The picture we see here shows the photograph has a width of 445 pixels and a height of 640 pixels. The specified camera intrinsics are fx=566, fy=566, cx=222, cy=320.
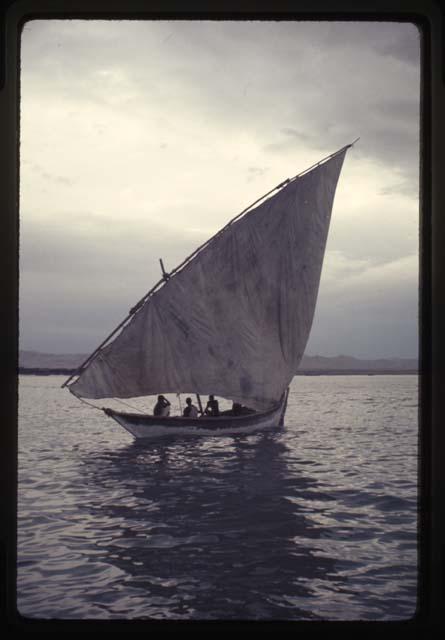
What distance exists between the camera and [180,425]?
19.5 m

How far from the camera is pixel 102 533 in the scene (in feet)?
28.3

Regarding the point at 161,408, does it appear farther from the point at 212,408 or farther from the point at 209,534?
the point at 209,534

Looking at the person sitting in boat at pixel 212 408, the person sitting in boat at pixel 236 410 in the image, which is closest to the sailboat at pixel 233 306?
the person sitting in boat at pixel 212 408

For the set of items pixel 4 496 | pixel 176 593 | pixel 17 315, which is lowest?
pixel 176 593

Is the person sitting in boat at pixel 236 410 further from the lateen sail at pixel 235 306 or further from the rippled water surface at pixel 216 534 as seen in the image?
the lateen sail at pixel 235 306

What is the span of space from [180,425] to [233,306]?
477 cm

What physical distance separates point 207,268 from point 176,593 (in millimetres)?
12876

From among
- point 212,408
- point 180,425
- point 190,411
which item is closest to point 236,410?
point 212,408

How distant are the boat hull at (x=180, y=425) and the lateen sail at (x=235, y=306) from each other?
6.20ft

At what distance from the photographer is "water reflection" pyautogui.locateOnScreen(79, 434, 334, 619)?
5.46 m

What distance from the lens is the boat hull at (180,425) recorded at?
1948 centimetres

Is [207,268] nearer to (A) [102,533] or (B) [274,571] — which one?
(A) [102,533]

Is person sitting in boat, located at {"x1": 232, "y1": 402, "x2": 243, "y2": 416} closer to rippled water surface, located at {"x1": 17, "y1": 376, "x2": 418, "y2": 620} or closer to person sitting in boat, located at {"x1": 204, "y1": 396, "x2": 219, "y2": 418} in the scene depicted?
person sitting in boat, located at {"x1": 204, "y1": 396, "x2": 219, "y2": 418}

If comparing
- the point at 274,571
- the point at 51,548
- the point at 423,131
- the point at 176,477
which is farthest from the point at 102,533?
the point at 423,131
